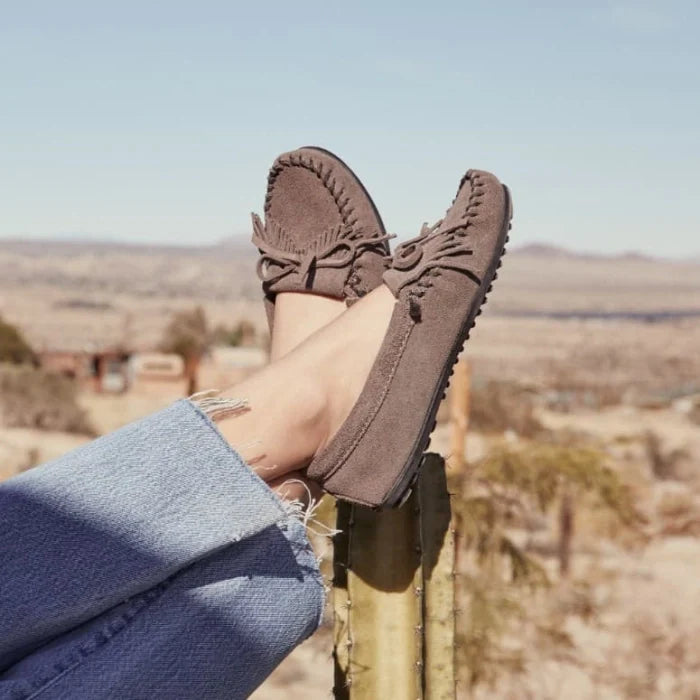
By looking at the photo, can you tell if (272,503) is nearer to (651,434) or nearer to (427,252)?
(427,252)

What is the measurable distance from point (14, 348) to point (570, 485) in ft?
48.4

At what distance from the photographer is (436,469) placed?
1.85 m

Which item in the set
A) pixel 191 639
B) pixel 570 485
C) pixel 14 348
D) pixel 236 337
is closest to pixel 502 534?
pixel 570 485

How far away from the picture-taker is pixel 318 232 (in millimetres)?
2346

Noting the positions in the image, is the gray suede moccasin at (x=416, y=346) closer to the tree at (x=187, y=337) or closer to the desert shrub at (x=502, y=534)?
the desert shrub at (x=502, y=534)

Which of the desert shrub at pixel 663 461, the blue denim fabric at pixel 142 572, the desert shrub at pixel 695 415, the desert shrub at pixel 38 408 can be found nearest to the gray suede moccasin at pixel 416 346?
the blue denim fabric at pixel 142 572

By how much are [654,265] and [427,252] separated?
328 ft

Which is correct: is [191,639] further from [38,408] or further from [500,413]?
[38,408]

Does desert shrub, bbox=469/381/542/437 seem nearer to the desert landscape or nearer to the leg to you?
the desert landscape

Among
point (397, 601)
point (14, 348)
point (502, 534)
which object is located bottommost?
point (14, 348)

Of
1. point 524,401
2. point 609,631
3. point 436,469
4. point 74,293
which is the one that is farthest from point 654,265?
point 436,469

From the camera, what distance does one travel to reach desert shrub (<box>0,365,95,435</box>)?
51.3 feet

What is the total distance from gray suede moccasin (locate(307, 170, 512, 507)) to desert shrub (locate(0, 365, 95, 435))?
46.6ft

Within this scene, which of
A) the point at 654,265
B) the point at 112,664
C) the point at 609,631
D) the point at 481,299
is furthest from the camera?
the point at 654,265
